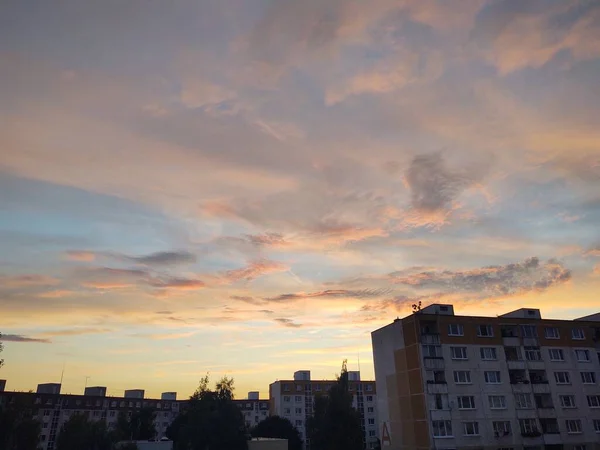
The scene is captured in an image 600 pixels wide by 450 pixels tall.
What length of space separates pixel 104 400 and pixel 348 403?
104 m

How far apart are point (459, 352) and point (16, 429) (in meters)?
66.0

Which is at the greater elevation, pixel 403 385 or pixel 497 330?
pixel 497 330

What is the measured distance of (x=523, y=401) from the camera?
68.3 m

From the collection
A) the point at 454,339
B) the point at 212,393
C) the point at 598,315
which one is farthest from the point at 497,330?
the point at 212,393

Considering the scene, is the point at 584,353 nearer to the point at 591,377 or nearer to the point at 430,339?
the point at 591,377

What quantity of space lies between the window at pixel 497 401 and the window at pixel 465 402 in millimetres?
3094

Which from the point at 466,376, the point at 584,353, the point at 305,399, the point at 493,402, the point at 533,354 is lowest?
the point at 493,402

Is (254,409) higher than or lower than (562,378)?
lower

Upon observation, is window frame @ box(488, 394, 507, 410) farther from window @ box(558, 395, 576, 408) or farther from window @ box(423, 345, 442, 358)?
window @ box(558, 395, 576, 408)

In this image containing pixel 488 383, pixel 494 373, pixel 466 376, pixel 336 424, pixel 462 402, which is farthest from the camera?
pixel 336 424

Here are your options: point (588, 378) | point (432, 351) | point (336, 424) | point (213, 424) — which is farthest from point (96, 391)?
point (588, 378)

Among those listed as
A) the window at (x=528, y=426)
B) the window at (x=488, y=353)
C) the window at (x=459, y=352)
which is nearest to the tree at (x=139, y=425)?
→ the window at (x=459, y=352)

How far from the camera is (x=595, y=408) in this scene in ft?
233

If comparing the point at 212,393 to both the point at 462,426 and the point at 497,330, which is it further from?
the point at 497,330
